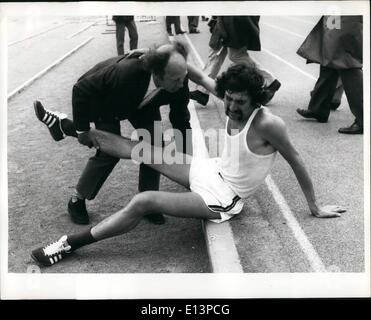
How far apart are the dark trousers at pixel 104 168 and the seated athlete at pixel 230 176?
47 cm

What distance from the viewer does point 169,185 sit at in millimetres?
4648

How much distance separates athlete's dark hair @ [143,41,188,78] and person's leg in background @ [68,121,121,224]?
2.03 feet

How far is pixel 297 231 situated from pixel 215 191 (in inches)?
24.6

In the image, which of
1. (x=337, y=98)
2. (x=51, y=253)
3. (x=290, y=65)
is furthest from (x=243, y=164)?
(x=290, y=65)

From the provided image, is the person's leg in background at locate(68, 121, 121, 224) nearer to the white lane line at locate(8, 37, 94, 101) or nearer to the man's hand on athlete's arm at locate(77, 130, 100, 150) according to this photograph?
the man's hand on athlete's arm at locate(77, 130, 100, 150)

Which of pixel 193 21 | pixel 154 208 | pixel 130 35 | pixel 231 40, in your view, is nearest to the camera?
pixel 154 208

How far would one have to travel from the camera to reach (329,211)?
3.79 m

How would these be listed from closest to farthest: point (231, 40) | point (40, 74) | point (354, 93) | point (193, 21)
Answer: point (354, 93), point (231, 40), point (40, 74), point (193, 21)

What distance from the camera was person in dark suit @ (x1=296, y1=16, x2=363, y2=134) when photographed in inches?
203

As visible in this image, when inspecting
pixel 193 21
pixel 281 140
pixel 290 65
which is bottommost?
pixel 290 65

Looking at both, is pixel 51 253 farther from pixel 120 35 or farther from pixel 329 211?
pixel 120 35

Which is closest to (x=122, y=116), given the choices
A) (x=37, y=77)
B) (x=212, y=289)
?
(x=212, y=289)

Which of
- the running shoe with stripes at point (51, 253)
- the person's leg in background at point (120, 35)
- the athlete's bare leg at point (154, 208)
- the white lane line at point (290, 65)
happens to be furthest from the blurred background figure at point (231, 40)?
the running shoe with stripes at point (51, 253)

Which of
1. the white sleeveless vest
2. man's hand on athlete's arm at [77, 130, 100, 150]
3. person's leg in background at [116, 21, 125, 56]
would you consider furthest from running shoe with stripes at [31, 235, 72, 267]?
person's leg in background at [116, 21, 125, 56]
